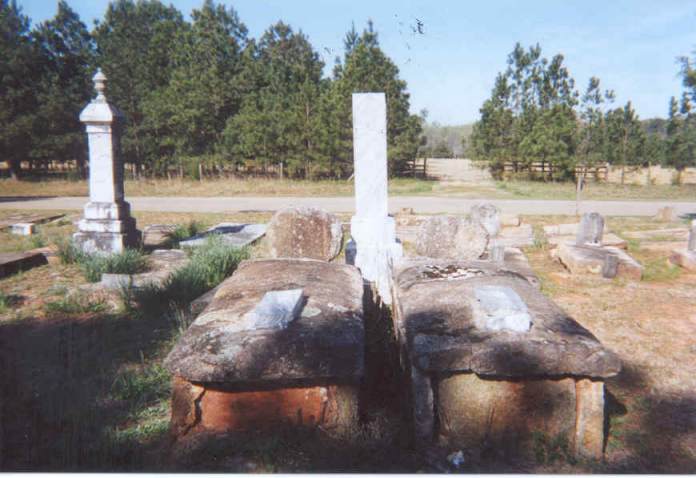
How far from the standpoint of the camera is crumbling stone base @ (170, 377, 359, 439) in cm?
268

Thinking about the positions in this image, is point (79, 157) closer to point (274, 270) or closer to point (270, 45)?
point (270, 45)

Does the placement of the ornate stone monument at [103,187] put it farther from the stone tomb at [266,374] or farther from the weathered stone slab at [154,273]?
the stone tomb at [266,374]

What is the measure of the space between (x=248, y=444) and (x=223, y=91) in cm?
2122

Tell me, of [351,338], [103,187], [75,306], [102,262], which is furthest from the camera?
[103,187]

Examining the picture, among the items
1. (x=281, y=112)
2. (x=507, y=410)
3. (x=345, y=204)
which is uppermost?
(x=281, y=112)

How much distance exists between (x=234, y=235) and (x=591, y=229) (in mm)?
5961

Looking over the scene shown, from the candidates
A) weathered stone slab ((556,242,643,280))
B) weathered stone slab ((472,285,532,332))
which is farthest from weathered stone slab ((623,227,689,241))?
weathered stone slab ((472,285,532,332))

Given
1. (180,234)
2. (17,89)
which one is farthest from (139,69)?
(180,234)

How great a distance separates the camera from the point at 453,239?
5.44 meters

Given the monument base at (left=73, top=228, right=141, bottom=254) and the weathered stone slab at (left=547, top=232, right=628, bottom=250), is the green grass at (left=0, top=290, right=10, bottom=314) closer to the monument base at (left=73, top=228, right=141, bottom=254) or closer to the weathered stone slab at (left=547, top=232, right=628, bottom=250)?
the monument base at (left=73, top=228, right=141, bottom=254)

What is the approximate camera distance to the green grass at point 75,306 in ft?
16.4

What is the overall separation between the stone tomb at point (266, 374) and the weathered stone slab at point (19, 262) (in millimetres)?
4938

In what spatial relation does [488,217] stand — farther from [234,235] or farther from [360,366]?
[360,366]

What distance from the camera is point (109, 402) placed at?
3.22 metres
